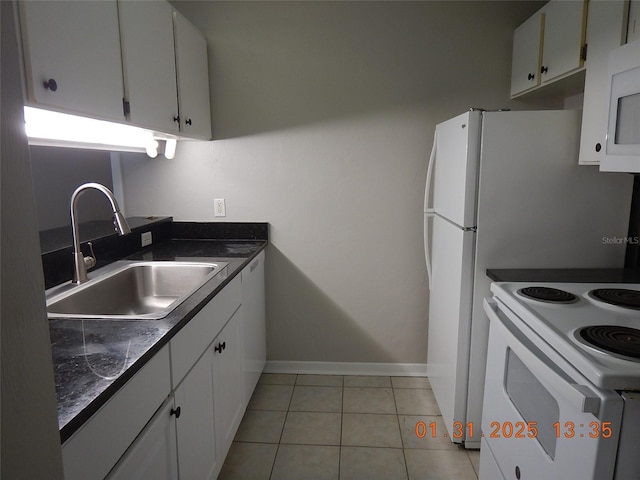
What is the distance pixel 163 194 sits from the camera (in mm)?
2758

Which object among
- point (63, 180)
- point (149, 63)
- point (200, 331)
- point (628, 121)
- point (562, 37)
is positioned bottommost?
point (200, 331)

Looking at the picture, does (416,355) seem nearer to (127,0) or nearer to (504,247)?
(504,247)

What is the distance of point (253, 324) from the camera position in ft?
8.05

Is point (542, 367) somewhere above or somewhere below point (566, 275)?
below

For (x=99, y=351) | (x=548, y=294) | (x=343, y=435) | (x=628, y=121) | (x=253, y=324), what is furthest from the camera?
(x=253, y=324)

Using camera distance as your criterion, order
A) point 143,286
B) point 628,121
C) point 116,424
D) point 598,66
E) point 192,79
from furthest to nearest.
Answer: point 192,79
point 143,286
point 598,66
point 628,121
point 116,424

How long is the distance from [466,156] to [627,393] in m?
1.14

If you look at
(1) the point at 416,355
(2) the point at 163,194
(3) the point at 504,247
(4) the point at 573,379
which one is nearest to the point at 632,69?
(3) the point at 504,247

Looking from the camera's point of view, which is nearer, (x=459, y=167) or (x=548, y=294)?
(x=548, y=294)

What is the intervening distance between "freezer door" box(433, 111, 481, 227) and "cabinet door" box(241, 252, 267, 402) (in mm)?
1109

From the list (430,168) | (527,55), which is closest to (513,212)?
(430,168)

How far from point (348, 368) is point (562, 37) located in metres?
2.18

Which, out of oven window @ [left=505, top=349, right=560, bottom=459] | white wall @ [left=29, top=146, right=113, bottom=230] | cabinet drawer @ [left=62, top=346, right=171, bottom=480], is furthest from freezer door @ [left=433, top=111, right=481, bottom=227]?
white wall @ [left=29, top=146, right=113, bottom=230]

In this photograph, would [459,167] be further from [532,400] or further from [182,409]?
[182,409]
